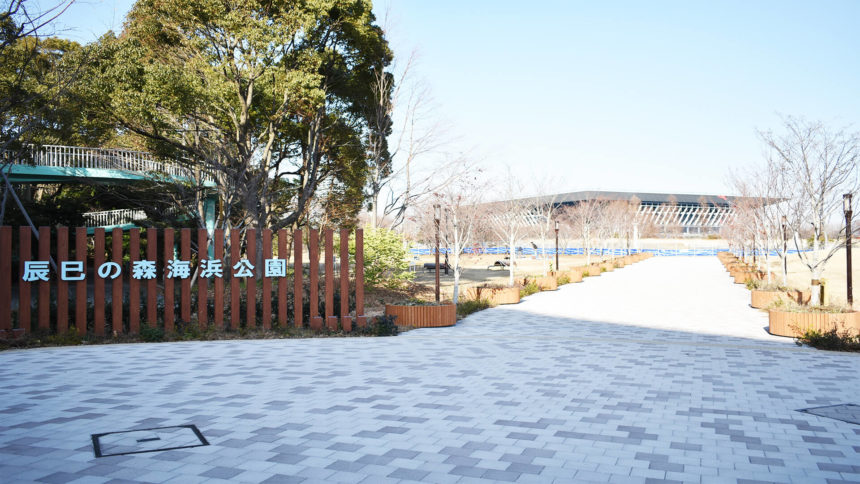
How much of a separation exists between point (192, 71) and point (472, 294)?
1066 cm

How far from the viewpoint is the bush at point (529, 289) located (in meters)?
21.8

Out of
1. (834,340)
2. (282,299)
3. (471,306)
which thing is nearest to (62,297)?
(282,299)

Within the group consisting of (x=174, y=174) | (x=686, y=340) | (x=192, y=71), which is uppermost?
(x=192, y=71)

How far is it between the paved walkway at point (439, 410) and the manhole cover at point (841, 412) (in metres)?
0.16

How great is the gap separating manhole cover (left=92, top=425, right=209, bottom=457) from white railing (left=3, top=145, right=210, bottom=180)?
19.2 meters

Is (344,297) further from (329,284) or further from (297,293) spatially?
(297,293)

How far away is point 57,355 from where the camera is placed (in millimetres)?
9711

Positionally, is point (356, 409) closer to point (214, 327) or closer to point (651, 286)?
point (214, 327)

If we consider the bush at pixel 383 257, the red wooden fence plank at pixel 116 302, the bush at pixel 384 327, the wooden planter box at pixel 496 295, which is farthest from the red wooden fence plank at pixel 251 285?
the wooden planter box at pixel 496 295

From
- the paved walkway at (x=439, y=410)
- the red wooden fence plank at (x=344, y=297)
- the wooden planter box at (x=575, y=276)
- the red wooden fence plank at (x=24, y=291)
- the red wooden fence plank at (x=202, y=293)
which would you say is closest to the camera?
the paved walkway at (x=439, y=410)

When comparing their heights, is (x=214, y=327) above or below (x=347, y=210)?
below

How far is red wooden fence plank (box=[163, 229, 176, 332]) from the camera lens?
11.9m

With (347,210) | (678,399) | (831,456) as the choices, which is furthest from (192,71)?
(831,456)

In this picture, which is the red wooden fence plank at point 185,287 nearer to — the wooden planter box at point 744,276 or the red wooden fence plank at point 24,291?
the red wooden fence plank at point 24,291
